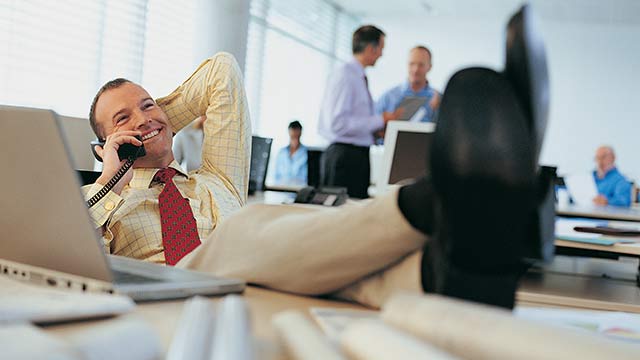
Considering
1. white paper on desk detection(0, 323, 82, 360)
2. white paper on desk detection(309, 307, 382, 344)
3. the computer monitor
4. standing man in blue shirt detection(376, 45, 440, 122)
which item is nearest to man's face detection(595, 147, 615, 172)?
standing man in blue shirt detection(376, 45, 440, 122)

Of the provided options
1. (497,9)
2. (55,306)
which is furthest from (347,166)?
(497,9)

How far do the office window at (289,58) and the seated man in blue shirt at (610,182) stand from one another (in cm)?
403

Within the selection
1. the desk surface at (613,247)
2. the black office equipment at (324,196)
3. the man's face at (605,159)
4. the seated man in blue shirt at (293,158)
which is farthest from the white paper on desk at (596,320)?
the seated man in blue shirt at (293,158)

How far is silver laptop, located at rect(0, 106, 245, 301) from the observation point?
0.83 meters

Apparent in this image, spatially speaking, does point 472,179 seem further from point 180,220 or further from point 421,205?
point 180,220

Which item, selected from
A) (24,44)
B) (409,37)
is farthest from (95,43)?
(409,37)

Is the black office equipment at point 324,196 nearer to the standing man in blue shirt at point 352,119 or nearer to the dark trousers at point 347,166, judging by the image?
the standing man in blue shirt at point 352,119

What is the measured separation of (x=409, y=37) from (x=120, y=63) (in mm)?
7485

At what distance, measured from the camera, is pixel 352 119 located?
5.04m

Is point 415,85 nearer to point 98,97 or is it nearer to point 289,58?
point 98,97

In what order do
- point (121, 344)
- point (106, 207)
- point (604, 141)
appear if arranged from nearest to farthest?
point (121, 344), point (106, 207), point (604, 141)

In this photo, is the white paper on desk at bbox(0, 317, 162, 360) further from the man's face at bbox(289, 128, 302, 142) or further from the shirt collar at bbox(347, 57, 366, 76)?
the man's face at bbox(289, 128, 302, 142)

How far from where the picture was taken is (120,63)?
6570 millimetres

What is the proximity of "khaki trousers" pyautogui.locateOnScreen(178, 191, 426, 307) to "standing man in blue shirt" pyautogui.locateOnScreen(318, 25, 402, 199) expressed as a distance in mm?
3932
